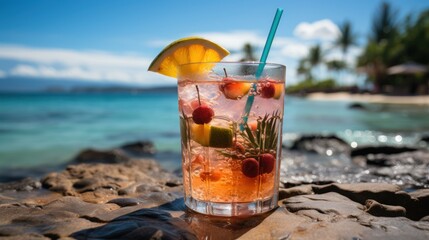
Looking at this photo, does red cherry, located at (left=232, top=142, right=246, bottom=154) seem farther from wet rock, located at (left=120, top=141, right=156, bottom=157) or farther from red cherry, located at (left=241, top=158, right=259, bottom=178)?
wet rock, located at (left=120, top=141, right=156, bottom=157)

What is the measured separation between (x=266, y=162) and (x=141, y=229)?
733 mm

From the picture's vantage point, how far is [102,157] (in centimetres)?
611

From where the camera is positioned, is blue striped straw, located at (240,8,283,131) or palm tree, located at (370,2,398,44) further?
palm tree, located at (370,2,398,44)

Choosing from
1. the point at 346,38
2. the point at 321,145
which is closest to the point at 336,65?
the point at 346,38

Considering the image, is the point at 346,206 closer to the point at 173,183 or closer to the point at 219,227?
the point at 219,227

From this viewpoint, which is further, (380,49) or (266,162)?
(380,49)

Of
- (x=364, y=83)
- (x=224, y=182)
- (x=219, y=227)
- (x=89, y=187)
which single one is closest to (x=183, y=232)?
(x=219, y=227)

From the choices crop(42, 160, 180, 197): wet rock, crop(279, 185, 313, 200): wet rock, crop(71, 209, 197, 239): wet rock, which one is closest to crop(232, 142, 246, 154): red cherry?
crop(71, 209, 197, 239): wet rock

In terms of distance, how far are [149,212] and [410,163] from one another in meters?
3.25

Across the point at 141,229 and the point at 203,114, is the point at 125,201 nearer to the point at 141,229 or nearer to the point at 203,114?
the point at 141,229

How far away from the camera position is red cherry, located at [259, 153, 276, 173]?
6.29ft

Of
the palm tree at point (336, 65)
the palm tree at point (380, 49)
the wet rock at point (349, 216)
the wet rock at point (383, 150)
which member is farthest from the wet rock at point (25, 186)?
the palm tree at point (336, 65)

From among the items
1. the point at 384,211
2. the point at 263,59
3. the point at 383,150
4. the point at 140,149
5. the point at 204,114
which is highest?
the point at 263,59

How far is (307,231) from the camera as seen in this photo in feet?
5.46
